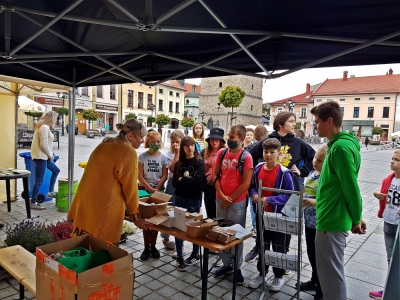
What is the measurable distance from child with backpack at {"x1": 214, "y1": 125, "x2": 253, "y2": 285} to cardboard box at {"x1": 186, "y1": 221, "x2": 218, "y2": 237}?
2.49ft

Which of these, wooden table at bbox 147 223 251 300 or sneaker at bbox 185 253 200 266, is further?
sneaker at bbox 185 253 200 266

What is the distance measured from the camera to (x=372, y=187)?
33.0ft

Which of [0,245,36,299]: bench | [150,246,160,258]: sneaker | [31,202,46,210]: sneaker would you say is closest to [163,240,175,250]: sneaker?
[150,246,160,258]: sneaker

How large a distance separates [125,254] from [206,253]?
879mm

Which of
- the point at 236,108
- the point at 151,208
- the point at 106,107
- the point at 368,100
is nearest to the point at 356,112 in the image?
the point at 368,100

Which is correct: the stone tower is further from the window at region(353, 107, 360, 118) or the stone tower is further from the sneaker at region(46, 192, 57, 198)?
the sneaker at region(46, 192, 57, 198)

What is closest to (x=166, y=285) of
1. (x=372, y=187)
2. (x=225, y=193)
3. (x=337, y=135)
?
(x=225, y=193)

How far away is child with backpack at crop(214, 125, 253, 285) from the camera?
3.32 metres

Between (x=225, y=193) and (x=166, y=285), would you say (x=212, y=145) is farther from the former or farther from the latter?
(x=166, y=285)

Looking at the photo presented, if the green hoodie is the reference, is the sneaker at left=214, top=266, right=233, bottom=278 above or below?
below

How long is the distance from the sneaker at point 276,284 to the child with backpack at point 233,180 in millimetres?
328

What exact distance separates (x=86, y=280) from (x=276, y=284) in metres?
2.33

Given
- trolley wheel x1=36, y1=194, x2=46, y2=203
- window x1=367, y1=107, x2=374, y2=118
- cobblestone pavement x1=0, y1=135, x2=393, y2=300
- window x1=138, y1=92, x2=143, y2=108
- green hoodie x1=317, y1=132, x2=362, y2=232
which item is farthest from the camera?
window x1=367, y1=107, x2=374, y2=118

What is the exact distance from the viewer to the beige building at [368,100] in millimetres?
48750
